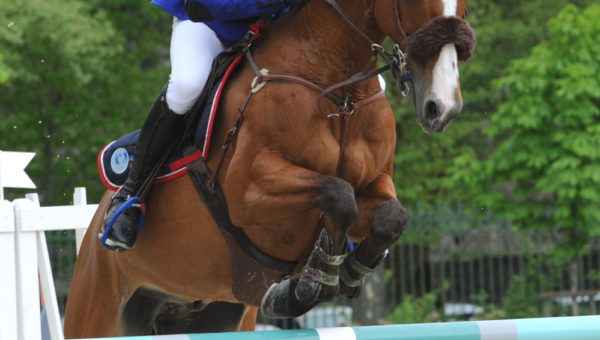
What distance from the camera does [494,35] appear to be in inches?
611

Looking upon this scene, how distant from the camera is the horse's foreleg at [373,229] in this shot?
3891 mm

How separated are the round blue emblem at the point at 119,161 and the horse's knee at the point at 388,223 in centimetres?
141

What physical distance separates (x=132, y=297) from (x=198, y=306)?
330 millimetres

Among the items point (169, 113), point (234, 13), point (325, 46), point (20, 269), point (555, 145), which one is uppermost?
point (555, 145)

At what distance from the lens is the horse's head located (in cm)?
358

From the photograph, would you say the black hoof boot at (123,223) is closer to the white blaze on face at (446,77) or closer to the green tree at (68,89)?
the white blaze on face at (446,77)

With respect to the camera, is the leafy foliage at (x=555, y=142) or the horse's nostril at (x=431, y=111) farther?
the leafy foliage at (x=555, y=142)

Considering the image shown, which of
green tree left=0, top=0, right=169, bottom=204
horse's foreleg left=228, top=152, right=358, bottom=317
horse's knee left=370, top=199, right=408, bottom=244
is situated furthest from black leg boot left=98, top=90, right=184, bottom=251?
green tree left=0, top=0, right=169, bottom=204

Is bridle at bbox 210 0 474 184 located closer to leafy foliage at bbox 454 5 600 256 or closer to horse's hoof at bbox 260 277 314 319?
horse's hoof at bbox 260 277 314 319

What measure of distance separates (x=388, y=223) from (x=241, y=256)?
2.46ft

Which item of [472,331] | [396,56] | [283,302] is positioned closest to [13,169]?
[283,302]

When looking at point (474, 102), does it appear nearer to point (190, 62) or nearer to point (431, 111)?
point (190, 62)

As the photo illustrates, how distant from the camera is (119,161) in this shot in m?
4.83

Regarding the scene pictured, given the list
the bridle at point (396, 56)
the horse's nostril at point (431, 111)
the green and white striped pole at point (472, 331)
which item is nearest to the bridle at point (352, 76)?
the bridle at point (396, 56)
